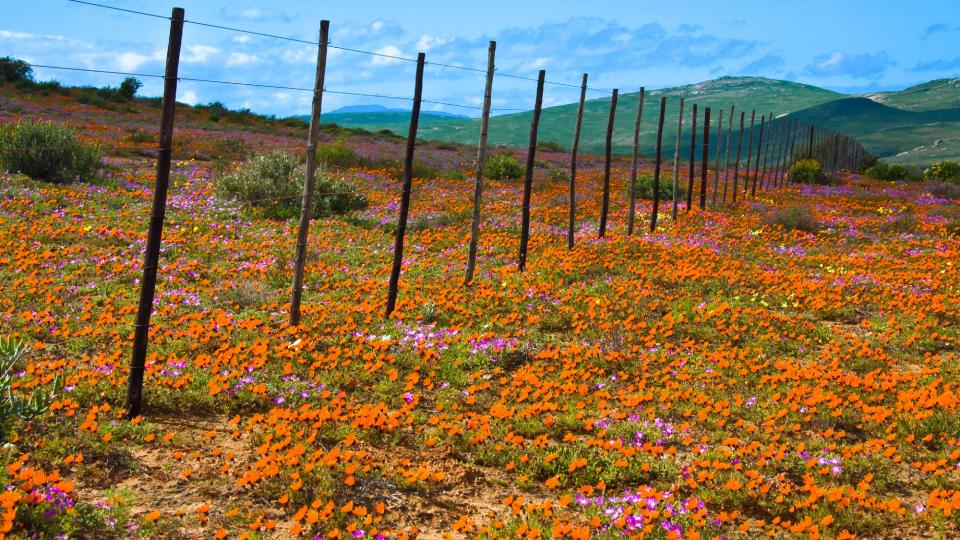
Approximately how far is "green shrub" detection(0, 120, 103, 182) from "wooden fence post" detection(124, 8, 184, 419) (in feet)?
52.8

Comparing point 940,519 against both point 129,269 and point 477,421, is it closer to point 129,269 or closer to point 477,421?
point 477,421

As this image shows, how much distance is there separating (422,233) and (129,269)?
8471 mm

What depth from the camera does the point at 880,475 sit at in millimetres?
7027

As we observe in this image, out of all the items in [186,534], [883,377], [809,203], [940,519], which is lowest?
[186,534]

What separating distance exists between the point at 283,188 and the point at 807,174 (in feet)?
144

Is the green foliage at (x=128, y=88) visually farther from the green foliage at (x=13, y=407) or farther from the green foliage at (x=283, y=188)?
the green foliage at (x=13, y=407)

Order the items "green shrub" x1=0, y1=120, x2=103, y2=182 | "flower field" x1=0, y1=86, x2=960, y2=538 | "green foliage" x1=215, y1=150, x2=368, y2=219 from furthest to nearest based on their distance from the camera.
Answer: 1. "green foliage" x1=215, y1=150, x2=368, y2=219
2. "green shrub" x1=0, y1=120, x2=103, y2=182
3. "flower field" x1=0, y1=86, x2=960, y2=538

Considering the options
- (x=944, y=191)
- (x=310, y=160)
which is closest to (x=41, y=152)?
(x=310, y=160)

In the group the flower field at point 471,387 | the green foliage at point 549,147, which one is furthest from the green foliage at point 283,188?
the green foliage at point 549,147

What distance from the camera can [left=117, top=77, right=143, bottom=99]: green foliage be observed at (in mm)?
60934

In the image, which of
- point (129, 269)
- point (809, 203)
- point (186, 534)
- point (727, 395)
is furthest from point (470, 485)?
point (809, 203)

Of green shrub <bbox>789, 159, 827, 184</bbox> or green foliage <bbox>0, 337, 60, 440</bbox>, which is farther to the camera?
green shrub <bbox>789, 159, 827, 184</bbox>

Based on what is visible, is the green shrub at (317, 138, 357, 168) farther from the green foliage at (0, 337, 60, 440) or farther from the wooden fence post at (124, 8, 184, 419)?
the green foliage at (0, 337, 60, 440)

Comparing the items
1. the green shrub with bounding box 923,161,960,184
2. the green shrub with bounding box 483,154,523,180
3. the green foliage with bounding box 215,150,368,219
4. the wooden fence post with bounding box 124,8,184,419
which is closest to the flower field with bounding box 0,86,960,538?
the wooden fence post with bounding box 124,8,184,419
